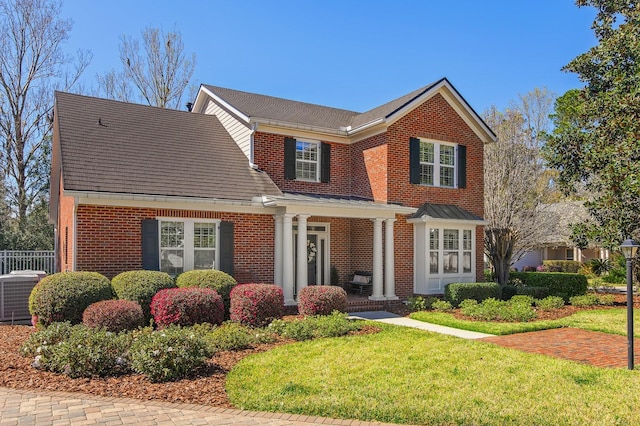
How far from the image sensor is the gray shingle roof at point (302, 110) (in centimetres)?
1720

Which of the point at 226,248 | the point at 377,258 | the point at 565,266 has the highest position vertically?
the point at 226,248

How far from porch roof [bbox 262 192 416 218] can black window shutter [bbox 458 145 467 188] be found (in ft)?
10.0

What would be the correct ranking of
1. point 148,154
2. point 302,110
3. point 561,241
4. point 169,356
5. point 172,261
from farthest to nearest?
1. point 561,241
2. point 302,110
3. point 148,154
4. point 172,261
5. point 169,356

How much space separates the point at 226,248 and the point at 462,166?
30.4ft

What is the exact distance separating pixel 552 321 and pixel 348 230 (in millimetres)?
7163

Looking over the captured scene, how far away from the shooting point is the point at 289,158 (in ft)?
54.4

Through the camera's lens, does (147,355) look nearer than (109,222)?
Yes

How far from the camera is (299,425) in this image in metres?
5.37

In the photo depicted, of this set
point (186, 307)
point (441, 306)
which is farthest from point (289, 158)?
point (186, 307)

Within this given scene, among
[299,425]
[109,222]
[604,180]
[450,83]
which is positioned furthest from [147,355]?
[450,83]

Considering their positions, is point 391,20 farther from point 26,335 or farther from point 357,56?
point 26,335

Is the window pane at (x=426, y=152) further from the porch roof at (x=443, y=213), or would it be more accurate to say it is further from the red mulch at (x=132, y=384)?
the red mulch at (x=132, y=384)

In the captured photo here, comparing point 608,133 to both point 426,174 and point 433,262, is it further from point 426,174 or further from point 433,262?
point 433,262

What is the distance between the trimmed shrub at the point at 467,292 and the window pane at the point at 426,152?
453 cm
